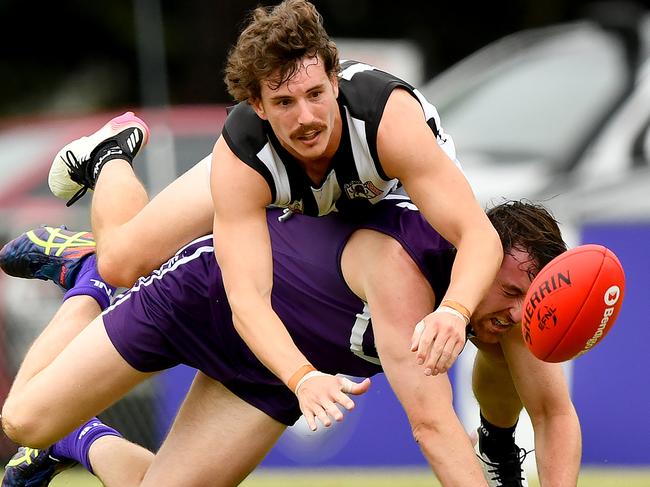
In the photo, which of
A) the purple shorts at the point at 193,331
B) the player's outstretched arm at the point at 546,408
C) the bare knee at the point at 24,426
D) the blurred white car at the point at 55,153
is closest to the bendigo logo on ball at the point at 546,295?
the player's outstretched arm at the point at 546,408

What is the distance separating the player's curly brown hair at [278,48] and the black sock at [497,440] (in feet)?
5.24

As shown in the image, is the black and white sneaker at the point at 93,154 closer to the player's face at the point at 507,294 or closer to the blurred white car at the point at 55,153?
the player's face at the point at 507,294

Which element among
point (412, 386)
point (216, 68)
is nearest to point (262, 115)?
point (412, 386)

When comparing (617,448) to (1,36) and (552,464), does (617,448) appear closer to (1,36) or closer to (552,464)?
(552,464)

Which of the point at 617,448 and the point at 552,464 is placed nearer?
the point at 552,464

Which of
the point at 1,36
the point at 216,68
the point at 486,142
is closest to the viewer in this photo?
the point at 486,142

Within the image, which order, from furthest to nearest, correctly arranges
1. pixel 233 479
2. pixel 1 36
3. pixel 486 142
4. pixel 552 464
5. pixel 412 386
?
pixel 1 36
pixel 486 142
pixel 233 479
pixel 552 464
pixel 412 386

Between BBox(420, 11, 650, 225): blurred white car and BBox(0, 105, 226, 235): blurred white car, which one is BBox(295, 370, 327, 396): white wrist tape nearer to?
BBox(420, 11, 650, 225): blurred white car

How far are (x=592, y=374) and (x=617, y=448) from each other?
382 mm

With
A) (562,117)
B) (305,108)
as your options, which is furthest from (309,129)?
(562,117)

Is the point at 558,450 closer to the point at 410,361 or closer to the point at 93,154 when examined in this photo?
the point at 410,361

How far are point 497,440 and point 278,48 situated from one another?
180cm

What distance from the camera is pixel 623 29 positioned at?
9320 mm

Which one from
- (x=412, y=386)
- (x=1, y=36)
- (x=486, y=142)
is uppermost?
(x=412, y=386)
